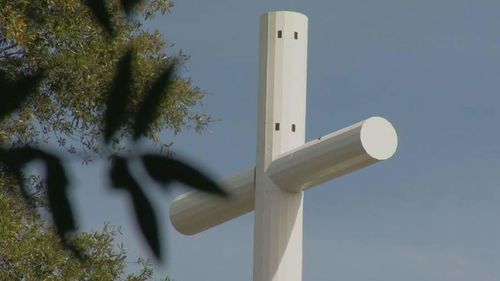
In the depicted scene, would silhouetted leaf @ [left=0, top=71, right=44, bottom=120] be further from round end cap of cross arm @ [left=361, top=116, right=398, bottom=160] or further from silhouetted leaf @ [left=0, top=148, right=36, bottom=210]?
round end cap of cross arm @ [left=361, top=116, right=398, bottom=160]

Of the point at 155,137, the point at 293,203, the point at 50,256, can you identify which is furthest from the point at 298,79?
the point at 155,137

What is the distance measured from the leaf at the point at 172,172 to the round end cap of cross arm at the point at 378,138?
556 centimetres

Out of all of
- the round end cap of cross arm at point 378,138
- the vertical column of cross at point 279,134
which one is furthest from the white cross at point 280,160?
the round end cap of cross arm at point 378,138

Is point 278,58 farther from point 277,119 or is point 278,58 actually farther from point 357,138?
point 357,138

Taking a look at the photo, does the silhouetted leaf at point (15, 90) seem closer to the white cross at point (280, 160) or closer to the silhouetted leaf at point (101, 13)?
the silhouetted leaf at point (101, 13)

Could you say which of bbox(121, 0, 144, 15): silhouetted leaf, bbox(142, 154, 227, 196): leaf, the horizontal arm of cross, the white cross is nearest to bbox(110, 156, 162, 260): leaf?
bbox(142, 154, 227, 196): leaf

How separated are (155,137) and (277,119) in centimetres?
610

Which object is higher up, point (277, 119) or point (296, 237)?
point (277, 119)

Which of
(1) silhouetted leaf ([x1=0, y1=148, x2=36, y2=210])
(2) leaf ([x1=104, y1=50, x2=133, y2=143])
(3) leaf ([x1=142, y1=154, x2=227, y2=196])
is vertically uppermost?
(2) leaf ([x1=104, y1=50, x2=133, y2=143])

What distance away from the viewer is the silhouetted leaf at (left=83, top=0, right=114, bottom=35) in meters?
0.96

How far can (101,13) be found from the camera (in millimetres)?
973

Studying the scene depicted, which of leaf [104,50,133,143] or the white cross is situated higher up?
the white cross

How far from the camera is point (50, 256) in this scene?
7535mm

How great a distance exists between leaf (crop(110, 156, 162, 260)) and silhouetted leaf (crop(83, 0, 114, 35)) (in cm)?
12
